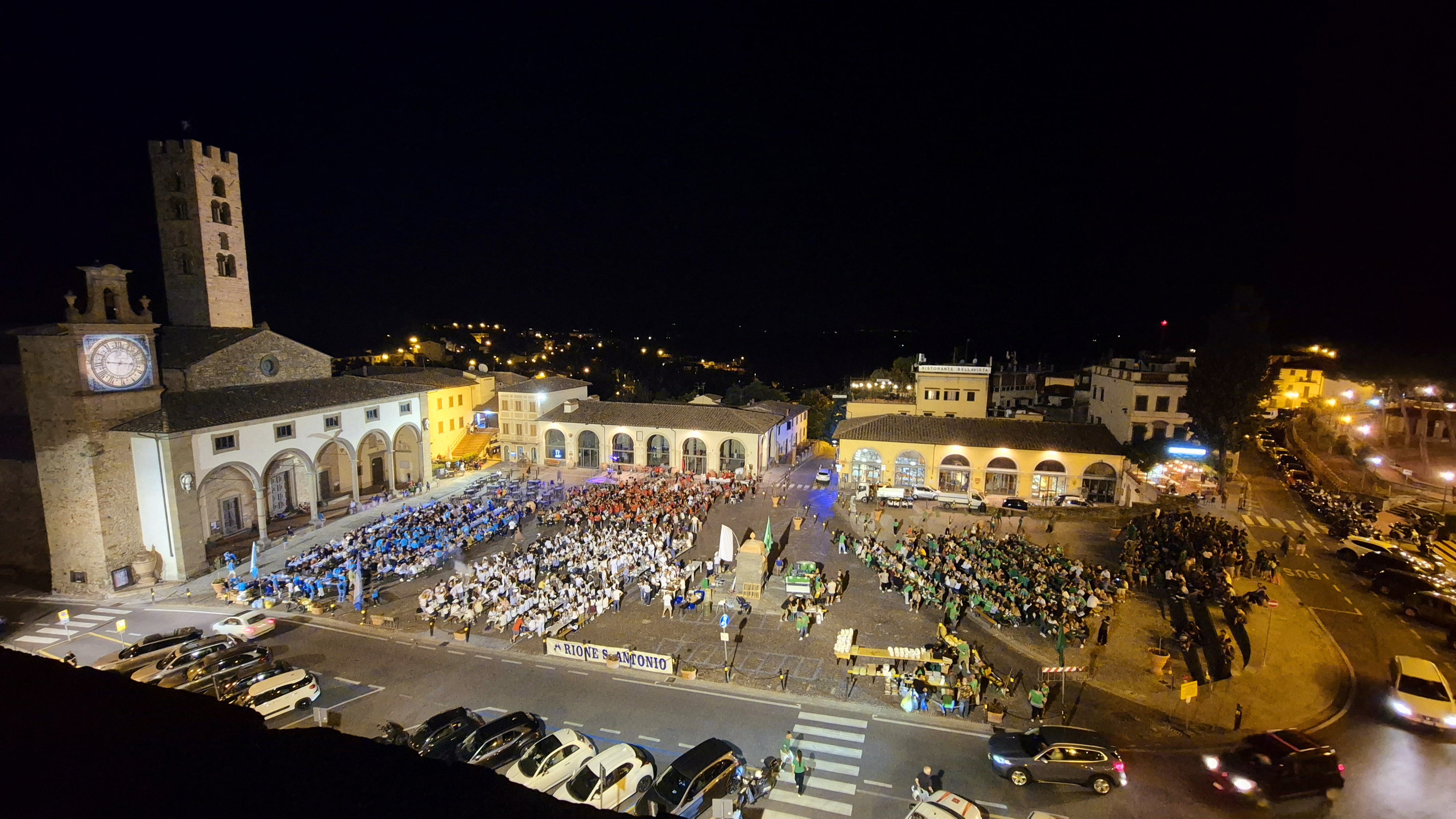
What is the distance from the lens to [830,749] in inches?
576

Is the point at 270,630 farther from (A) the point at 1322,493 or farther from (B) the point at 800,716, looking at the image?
(A) the point at 1322,493

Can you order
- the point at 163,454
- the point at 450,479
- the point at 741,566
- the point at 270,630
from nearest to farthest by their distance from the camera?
the point at 270,630 < the point at 741,566 < the point at 163,454 < the point at 450,479

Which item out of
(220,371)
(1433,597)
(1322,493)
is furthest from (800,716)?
(1322,493)

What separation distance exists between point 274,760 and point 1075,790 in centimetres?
1574

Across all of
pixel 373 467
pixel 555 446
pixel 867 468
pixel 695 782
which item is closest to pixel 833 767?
pixel 695 782

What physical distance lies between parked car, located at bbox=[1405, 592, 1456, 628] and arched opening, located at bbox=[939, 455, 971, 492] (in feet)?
61.1

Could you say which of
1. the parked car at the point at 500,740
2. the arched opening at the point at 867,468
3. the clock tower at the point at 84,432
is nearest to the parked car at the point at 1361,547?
the arched opening at the point at 867,468

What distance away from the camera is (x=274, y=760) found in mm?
2408

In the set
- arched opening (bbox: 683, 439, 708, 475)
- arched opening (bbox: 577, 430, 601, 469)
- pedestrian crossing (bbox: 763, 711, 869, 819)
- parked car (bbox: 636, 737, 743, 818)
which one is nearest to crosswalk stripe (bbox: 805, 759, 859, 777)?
pedestrian crossing (bbox: 763, 711, 869, 819)

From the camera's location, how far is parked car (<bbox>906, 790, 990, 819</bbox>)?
11633mm

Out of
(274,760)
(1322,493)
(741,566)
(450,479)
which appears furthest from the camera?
(450,479)

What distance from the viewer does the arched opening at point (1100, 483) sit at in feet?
117

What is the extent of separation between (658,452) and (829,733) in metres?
31.0

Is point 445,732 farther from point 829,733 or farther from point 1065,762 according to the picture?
point 1065,762
